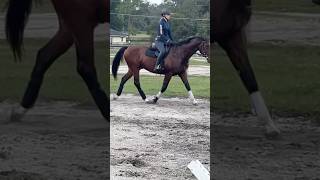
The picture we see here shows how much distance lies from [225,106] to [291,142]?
569 millimetres

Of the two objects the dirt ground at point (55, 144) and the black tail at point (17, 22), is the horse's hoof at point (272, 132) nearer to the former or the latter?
the dirt ground at point (55, 144)

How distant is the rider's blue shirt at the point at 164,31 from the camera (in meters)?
2.71

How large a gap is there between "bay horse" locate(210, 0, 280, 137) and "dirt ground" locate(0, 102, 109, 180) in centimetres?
95

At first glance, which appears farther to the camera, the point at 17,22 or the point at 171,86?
the point at 171,86

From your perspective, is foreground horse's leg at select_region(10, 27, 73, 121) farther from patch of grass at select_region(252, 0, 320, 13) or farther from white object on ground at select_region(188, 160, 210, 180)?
patch of grass at select_region(252, 0, 320, 13)

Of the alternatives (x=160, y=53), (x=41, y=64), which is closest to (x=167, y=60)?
(x=160, y=53)

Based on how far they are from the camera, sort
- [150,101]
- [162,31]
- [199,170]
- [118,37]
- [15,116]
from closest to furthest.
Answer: [199,170] → [162,31] → [118,37] → [15,116] → [150,101]

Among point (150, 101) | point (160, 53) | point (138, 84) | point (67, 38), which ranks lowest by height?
point (150, 101)

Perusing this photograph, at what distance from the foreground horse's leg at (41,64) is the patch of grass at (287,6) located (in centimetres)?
125

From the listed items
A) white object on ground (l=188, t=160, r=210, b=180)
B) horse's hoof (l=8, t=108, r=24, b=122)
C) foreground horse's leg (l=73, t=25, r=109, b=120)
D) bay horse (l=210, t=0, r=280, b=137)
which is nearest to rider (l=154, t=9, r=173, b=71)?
bay horse (l=210, t=0, r=280, b=137)

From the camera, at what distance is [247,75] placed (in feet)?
9.75

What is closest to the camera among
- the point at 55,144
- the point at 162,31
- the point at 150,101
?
the point at 162,31

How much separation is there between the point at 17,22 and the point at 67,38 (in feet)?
1.19

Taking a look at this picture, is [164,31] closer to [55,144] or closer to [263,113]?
[263,113]
